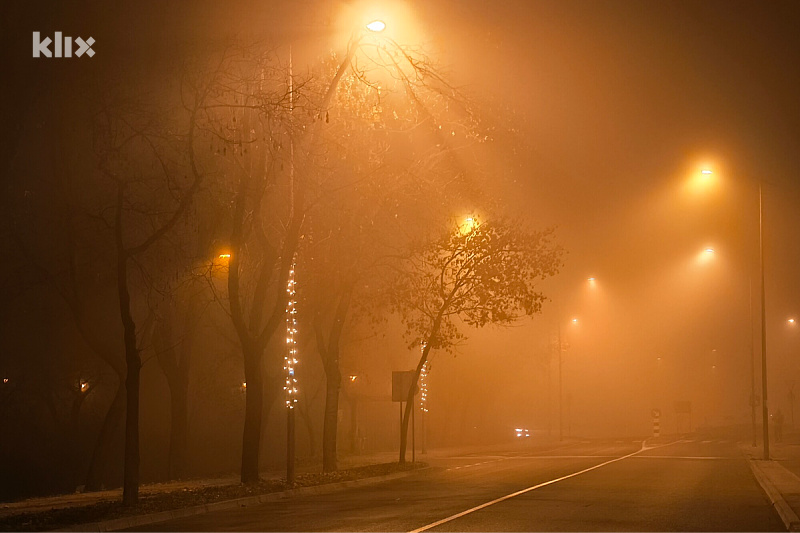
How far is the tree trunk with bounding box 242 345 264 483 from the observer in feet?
69.8

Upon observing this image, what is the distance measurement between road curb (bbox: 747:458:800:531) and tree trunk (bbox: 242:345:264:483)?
11219 mm

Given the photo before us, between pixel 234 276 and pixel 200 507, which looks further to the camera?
pixel 234 276

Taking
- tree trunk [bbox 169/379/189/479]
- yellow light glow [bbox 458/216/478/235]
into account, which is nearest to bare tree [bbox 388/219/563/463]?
yellow light glow [bbox 458/216/478/235]

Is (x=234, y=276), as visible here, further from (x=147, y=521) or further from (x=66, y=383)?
(x=66, y=383)

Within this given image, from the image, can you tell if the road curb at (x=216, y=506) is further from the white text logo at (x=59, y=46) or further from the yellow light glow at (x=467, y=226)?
the white text logo at (x=59, y=46)

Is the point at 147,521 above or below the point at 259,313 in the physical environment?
below

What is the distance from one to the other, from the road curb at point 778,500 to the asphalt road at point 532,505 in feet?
0.54

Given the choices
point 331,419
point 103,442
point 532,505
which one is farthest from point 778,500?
point 103,442

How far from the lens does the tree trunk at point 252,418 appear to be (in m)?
21.3

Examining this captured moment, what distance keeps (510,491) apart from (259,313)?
7194 millimetres

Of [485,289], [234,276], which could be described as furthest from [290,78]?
[485,289]

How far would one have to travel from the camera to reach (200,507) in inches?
663

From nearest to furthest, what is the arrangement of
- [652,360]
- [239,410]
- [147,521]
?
[147,521]
[239,410]
[652,360]

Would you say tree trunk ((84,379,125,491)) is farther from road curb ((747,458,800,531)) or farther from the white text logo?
road curb ((747,458,800,531))
